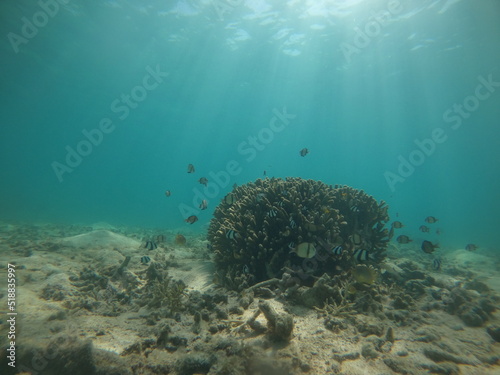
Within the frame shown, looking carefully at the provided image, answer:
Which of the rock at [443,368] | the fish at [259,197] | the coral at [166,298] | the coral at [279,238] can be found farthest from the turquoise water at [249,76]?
the coral at [166,298]

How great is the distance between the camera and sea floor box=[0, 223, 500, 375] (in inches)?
111

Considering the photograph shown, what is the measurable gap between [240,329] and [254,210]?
337 centimetres

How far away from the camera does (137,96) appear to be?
1951 inches

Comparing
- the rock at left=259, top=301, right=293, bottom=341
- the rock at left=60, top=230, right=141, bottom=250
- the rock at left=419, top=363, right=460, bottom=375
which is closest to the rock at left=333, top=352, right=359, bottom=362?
the rock at left=259, top=301, right=293, bottom=341

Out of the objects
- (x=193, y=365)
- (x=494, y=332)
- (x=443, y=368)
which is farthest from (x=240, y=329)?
(x=494, y=332)

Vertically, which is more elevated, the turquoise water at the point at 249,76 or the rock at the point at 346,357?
the turquoise water at the point at 249,76

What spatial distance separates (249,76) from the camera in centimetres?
4300

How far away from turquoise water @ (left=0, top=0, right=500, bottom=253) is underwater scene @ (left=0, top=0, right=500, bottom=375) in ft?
0.99

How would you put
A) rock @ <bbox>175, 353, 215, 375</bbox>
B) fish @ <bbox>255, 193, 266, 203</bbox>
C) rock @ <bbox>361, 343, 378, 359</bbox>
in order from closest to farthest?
1. rock @ <bbox>175, 353, 215, 375</bbox>
2. rock @ <bbox>361, 343, 378, 359</bbox>
3. fish @ <bbox>255, 193, 266, 203</bbox>

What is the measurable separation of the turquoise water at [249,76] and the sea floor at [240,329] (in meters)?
7.00

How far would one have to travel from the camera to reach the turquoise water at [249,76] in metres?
26.3

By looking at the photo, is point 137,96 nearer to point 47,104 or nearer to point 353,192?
point 47,104

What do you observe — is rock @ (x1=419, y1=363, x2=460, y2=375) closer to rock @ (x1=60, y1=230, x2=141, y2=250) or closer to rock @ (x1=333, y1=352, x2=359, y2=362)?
rock @ (x1=333, y1=352, x2=359, y2=362)

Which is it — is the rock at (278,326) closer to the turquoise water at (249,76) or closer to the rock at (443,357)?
the rock at (443,357)
